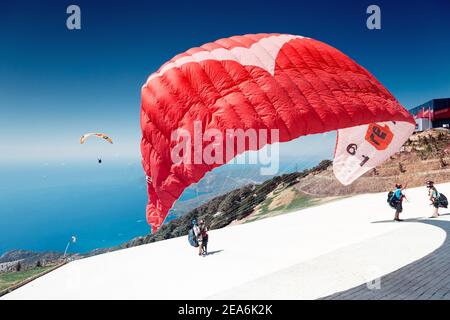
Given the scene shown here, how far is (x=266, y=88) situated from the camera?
6.35 m

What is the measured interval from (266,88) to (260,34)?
6.69 feet

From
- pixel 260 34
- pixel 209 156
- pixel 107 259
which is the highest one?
pixel 260 34


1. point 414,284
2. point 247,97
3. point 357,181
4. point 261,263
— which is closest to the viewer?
point 414,284

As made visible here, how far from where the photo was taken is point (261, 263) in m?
8.31

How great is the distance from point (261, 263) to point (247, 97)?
14.7 feet

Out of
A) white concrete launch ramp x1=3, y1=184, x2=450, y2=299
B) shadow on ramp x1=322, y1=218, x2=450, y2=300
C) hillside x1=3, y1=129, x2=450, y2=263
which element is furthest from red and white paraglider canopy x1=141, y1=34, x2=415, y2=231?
hillside x1=3, y1=129, x2=450, y2=263

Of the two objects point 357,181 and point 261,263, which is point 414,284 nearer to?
point 261,263

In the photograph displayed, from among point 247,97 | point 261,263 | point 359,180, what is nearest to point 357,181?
point 359,180

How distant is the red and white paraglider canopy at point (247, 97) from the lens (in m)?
5.86

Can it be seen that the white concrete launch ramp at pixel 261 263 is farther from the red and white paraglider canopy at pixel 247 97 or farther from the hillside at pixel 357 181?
the hillside at pixel 357 181

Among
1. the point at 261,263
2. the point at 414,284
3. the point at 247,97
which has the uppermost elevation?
the point at 247,97

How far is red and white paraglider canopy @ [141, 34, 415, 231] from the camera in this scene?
19.2ft

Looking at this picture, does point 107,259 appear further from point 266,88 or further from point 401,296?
point 401,296
